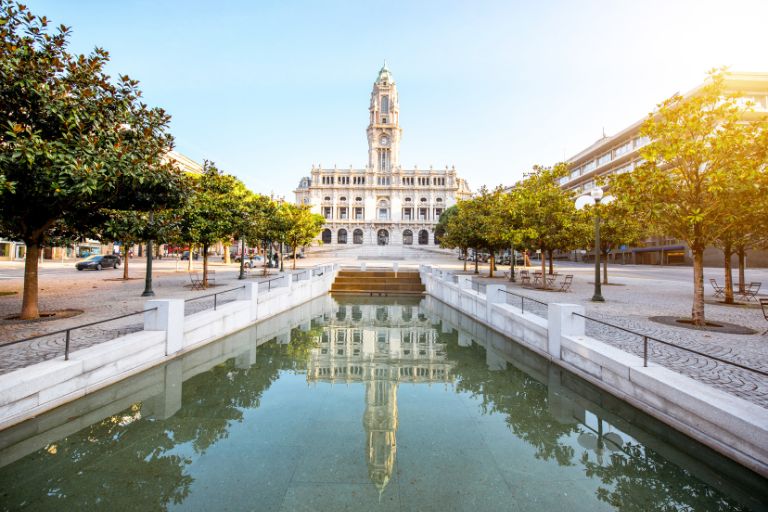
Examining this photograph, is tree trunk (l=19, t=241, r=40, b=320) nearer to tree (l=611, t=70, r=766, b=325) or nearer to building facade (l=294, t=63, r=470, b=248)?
Result: tree (l=611, t=70, r=766, b=325)

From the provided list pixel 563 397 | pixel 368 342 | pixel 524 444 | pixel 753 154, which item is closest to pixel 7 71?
pixel 368 342

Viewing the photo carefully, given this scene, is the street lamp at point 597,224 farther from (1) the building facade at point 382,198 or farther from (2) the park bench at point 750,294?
(1) the building facade at point 382,198

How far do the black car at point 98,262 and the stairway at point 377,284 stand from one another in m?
23.7

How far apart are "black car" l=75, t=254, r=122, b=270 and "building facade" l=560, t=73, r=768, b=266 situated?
42395mm

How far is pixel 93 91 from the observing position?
9.56 metres

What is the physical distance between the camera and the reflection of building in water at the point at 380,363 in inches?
202

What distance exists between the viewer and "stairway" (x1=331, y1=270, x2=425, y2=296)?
77.1 ft

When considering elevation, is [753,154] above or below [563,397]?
above

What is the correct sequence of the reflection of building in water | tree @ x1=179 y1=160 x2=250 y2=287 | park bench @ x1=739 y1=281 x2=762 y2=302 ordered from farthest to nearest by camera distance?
tree @ x1=179 y1=160 x2=250 y2=287
park bench @ x1=739 y1=281 x2=762 y2=302
the reflection of building in water

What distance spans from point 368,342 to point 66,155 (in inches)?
318

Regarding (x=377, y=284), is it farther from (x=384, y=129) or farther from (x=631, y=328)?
(x=384, y=129)

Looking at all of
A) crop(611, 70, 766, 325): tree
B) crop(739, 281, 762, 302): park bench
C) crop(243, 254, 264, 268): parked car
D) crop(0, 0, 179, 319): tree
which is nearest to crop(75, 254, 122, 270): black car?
crop(243, 254, 264, 268): parked car

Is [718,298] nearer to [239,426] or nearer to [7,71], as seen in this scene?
[239,426]

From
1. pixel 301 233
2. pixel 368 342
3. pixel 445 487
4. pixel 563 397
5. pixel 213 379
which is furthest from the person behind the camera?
pixel 301 233
